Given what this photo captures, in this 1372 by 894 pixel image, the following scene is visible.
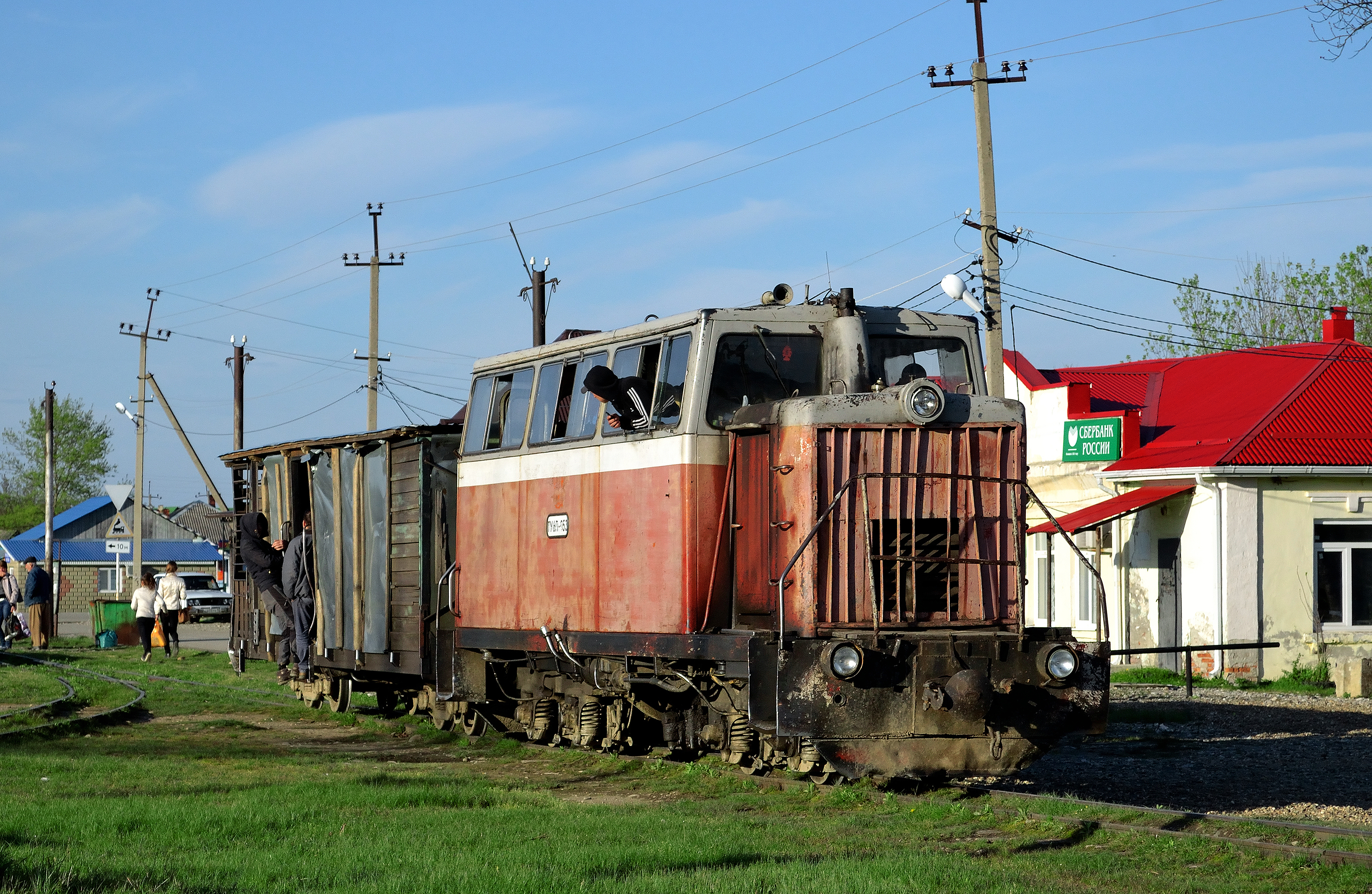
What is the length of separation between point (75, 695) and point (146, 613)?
8438 mm

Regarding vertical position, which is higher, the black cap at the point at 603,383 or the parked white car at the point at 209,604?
the black cap at the point at 603,383

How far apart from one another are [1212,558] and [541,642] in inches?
546

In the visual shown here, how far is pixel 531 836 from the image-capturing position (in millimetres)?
8492

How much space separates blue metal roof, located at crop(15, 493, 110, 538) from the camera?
70000mm

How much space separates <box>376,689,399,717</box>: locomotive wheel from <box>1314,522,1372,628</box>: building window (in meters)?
14.3

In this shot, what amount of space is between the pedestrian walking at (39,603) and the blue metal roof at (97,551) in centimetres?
3878

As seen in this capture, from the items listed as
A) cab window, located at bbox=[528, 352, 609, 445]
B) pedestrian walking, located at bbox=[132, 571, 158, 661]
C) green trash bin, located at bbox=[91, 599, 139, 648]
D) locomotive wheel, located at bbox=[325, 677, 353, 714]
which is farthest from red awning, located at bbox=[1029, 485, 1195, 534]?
green trash bin, located at bbox=[91, 599, 139, 648]

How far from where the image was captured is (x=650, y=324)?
35.8 ft

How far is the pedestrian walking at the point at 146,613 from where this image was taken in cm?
2606

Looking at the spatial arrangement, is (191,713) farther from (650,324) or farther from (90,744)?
(650,324)

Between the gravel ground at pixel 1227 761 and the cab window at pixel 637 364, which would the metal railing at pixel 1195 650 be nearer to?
the gravel ground at pixel 1227 761

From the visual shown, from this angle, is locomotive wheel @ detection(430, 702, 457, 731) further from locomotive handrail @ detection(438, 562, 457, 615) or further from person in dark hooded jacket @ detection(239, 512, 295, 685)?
person in dark hooded jacket @ detection(239, 512, 295, 685)

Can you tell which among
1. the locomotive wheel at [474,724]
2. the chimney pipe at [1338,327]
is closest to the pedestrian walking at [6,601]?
the locomotive wheel at [474,724]

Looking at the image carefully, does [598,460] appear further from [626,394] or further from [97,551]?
[97,551]
